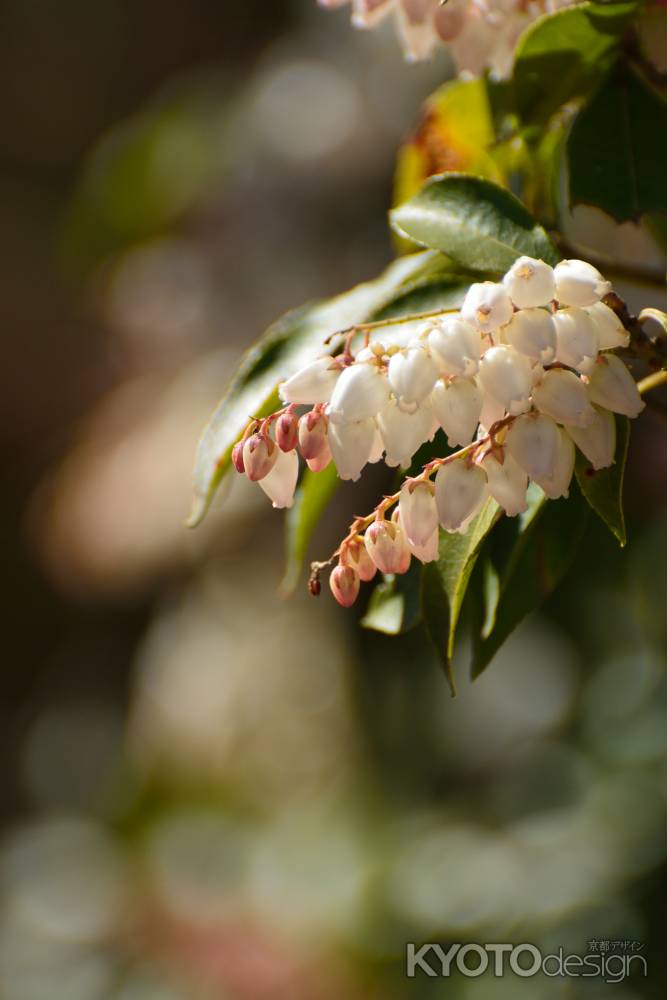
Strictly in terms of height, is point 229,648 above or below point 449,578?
below

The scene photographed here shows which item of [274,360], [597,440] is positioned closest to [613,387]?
[597,440]

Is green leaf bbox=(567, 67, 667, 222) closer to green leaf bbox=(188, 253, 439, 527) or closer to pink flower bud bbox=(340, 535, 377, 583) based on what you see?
green leaf bbox=(188, 253, 439, 527)

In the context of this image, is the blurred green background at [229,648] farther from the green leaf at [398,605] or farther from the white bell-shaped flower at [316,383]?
the white bell-shaped flower at [316,383]

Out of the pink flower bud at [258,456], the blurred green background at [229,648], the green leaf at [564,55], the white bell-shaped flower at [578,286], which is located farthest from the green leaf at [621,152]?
the blurred green background at [229,648]

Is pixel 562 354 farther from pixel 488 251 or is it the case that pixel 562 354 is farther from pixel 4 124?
pixel 4 124

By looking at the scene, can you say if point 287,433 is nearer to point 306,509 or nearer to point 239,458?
point 239,458

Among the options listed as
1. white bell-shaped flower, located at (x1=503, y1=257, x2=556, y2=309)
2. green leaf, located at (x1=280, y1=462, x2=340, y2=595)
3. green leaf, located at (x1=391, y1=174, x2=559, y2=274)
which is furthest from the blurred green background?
white bell-shaped flower, located at (x1=503, y1=257, x2=556, y2=309)
